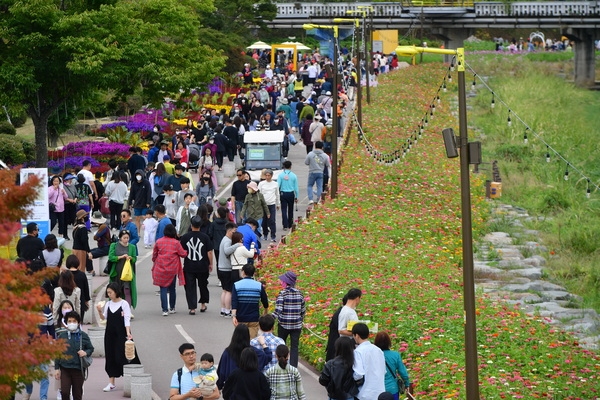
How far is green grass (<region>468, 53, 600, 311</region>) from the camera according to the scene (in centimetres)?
3209

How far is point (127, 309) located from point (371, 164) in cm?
2119

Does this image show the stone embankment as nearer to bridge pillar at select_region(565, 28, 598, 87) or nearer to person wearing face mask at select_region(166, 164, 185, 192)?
person wearing face mask at select_region(166, 164, 185, 192)

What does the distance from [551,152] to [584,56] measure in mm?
36706

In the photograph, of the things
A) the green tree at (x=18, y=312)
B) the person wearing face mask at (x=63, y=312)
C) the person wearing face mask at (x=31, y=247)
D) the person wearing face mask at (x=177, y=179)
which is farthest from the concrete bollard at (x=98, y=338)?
the person wearing face mask at (x=177, y=179)

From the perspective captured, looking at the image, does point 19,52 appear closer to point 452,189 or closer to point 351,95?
point 452,189

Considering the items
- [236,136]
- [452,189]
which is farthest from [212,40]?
[452,189]

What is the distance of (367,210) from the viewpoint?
100ft

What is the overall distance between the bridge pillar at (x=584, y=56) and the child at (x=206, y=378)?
71.3m

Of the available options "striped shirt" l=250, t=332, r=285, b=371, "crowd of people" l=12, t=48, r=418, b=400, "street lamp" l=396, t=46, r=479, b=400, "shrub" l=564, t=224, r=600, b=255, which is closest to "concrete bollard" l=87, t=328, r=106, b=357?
"crowd of people" l=12, t=48, r=418, b=400

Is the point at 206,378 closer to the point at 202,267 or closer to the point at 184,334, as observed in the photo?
the point at 184,334

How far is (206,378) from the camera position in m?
14.6

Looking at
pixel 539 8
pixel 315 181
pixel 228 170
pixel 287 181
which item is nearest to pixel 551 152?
pixel 228 170

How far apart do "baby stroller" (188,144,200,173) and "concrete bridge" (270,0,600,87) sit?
44857 mm

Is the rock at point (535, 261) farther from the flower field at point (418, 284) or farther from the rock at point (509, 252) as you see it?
the flower field at point (418, 284)
